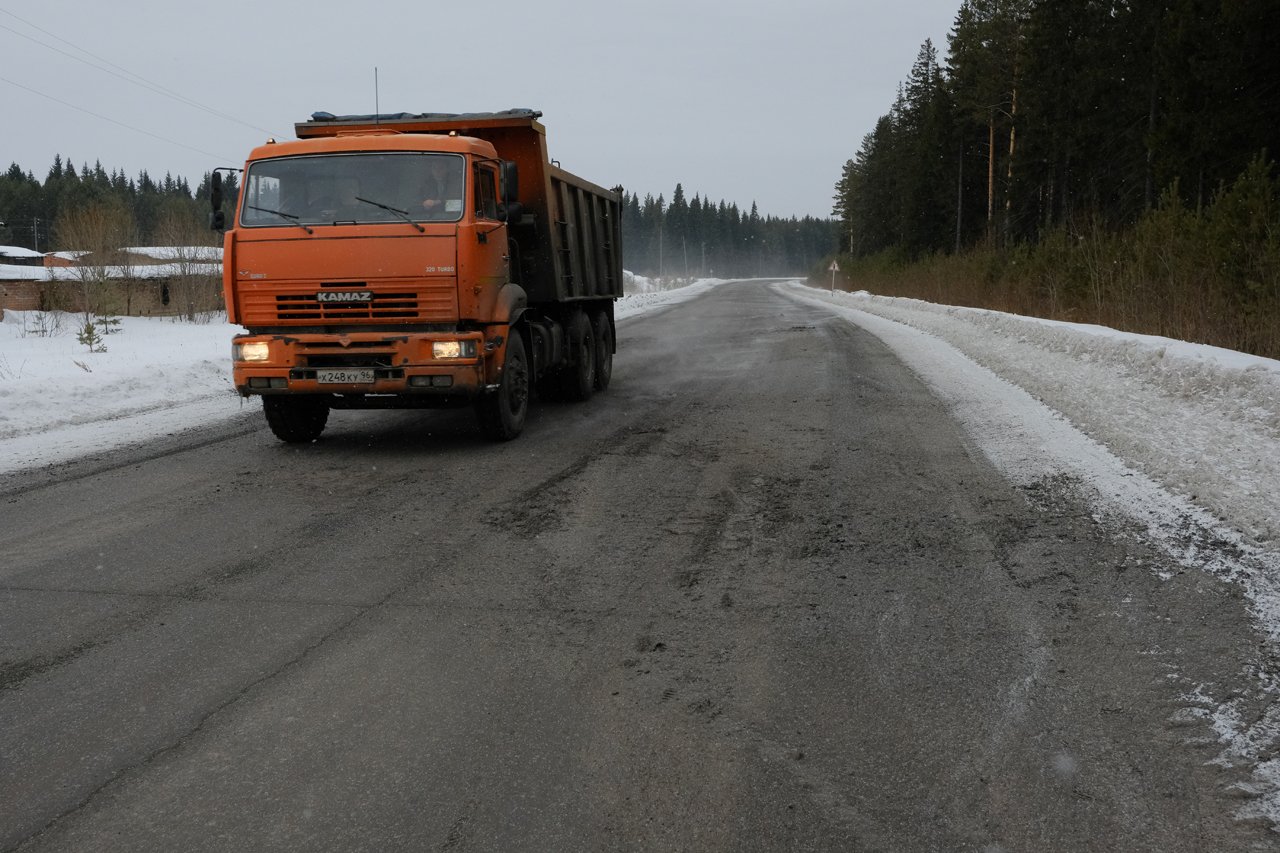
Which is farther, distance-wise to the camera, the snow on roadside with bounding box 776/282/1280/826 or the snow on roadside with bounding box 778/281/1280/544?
the snow on roadside with bounding box 778/281/1280/544

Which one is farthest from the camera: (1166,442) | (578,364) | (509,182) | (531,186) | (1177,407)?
(578,364)

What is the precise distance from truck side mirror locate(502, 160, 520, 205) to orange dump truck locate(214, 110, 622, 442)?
18mm

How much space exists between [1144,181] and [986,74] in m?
14.7

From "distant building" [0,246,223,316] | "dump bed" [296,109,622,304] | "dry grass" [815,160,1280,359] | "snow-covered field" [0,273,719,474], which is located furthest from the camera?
"distant building" [0,246,223,316]

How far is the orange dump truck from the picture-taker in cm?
761

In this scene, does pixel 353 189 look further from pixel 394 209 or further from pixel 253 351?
pixel 253 351

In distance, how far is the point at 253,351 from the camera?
7.74 metres

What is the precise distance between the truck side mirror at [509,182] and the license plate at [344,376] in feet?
6.92

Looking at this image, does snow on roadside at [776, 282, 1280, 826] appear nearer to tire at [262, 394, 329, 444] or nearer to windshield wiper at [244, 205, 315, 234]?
windshield wiper at [244, 205, 315, 234]

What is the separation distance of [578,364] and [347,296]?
3933 millimetres

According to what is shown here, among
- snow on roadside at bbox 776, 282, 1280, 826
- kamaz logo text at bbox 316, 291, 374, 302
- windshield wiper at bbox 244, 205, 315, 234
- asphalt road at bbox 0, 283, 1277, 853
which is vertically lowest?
asphalt road at bbox 0, 283, 1277, 853

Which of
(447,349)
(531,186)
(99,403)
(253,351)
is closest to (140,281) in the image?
(99,403)

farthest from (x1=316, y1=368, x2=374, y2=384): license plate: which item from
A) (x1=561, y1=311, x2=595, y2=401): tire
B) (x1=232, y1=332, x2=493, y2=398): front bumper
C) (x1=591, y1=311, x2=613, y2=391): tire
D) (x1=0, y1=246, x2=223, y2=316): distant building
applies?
(x1=0, y1=246, x2=223, y2=316): distant building

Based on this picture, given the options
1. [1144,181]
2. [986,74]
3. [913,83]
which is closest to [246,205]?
[1144,181]
